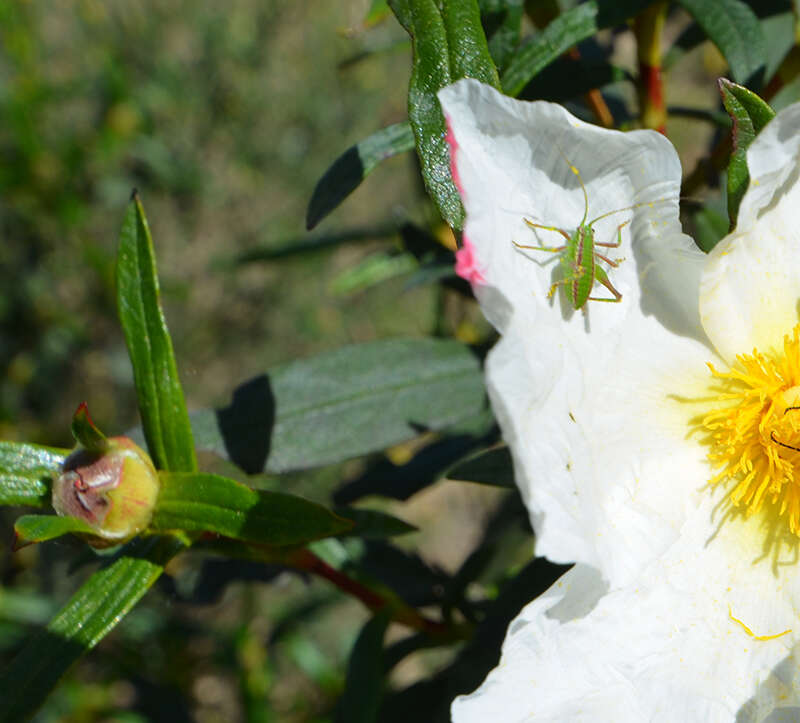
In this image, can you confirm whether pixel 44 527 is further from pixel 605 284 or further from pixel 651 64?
pixel 651 64

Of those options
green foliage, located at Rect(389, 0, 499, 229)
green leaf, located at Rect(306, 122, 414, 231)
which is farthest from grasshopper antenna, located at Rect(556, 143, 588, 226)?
green leaf, located at Rect(306, 122, 414, 231)

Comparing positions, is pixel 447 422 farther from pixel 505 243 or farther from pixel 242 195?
pixel 242 195

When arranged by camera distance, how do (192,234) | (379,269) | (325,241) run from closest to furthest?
(379,269) → (325,241) → (192,234)

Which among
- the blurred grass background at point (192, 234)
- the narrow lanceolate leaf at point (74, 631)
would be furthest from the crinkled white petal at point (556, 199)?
the blurred grass background at point (192, 234)

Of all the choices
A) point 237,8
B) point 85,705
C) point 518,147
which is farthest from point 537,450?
point 237,8

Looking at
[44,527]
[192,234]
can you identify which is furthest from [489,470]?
[192,234]

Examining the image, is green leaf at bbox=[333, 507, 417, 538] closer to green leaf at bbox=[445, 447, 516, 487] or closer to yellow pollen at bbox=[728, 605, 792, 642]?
green leaf at bbox=[445, 447, 516, 487]
